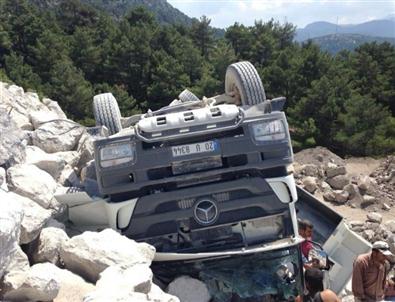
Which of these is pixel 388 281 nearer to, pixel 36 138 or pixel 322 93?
pixel 36 138

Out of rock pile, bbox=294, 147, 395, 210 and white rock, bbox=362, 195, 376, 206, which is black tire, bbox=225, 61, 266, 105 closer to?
rock pile, bbox=294, 147, 395, 210

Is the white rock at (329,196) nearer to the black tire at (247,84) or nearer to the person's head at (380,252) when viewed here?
the black tire at (247,84)

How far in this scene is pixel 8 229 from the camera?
9.98ft

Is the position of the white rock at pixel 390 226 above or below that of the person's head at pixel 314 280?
below

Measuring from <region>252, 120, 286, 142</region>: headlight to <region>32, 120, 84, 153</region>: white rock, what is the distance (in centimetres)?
326

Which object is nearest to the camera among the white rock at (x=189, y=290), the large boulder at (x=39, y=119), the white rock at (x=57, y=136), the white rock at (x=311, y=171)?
the white rock at (x=189, y=290)

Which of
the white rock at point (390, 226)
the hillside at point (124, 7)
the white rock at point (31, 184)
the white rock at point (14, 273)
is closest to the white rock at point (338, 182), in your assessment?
the white rock at point (390, 226)

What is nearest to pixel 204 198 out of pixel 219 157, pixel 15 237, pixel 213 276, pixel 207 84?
pixel 219 157

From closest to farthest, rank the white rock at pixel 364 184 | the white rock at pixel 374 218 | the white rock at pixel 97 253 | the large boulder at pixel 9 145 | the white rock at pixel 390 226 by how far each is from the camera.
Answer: the white rock at pixel 97 253 < the large boulder at pixel 9 145 < the white rock at pixel 390 226 < the white rock at pixel 374 218 < the white rock at pixel 364 184

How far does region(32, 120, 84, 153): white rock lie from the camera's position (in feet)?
22.8

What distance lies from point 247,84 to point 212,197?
7.11 feet

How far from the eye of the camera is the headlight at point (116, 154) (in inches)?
182

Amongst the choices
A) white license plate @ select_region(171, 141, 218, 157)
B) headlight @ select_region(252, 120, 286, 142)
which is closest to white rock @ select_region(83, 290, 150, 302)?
white license plate @ select_region(171, 141, 218, 157)

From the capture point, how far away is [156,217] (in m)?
4.62
